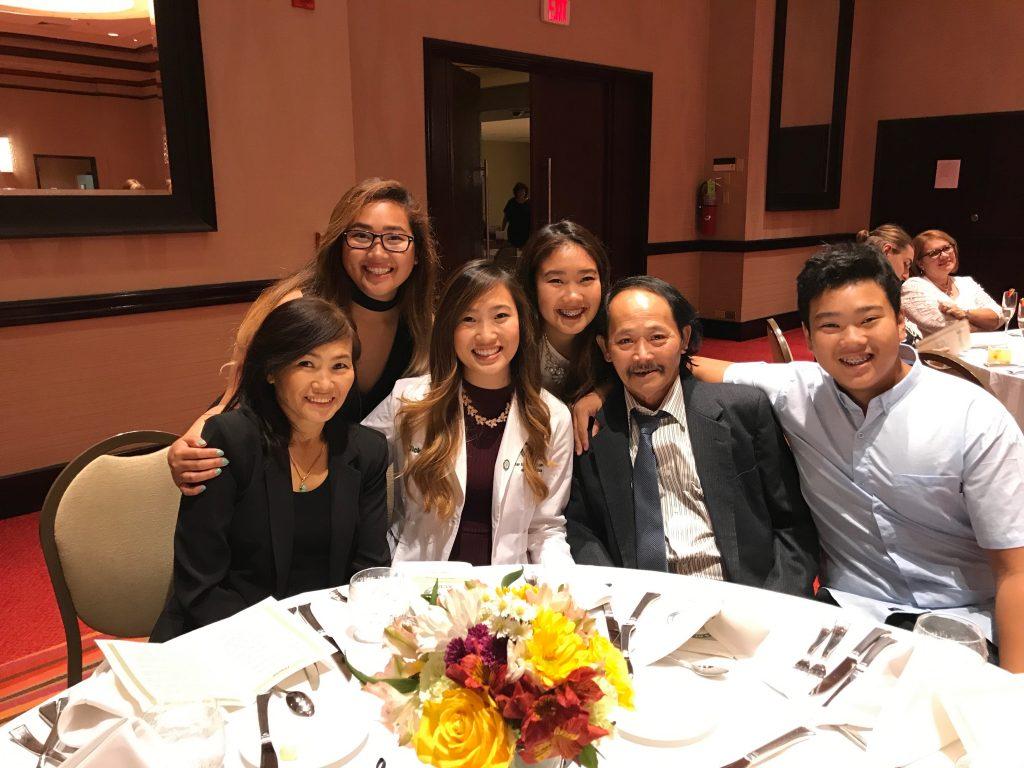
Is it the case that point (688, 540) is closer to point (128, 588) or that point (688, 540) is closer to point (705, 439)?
point (705, 439)

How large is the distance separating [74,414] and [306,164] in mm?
1895

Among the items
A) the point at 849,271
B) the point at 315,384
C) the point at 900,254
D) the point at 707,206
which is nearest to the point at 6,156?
the point at 315,384

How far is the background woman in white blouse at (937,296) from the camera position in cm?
489

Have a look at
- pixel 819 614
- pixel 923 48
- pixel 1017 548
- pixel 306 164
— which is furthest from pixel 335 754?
pixel 923 48

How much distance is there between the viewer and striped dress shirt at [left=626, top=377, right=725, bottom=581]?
204 centimetres

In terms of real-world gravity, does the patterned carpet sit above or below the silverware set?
below

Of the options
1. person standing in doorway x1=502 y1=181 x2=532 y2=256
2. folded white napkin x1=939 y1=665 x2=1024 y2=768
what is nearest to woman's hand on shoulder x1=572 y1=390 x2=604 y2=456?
folded white napkin x1=939 y1=665 x2=1024 y2=768

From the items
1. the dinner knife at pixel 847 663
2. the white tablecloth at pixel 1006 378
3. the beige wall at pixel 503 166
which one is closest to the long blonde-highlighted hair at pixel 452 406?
the dinner knife at pixel 847 663

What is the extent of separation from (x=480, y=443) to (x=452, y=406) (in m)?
0.13

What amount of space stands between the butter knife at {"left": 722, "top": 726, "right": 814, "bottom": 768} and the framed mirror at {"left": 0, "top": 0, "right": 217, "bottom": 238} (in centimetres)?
396

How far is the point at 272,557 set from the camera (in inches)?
73.4

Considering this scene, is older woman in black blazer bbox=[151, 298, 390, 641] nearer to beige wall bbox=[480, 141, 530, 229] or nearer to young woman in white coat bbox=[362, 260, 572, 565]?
young woman in white coat bbox=[362, 260, 572, 565]

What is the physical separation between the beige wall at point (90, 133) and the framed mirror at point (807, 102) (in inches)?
250

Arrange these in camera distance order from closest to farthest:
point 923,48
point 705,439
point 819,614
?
point 819,614
point 705,439
point 923,48
